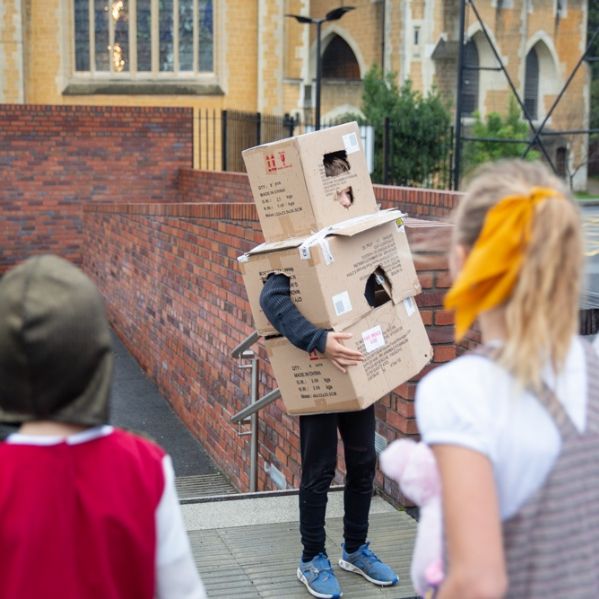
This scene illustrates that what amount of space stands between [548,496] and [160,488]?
0.67 metres

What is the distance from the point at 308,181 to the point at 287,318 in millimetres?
503

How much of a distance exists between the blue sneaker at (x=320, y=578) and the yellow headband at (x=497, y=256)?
2.18m

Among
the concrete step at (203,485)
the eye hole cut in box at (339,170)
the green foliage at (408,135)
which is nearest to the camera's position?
the eye hole cut in box at (339,170)

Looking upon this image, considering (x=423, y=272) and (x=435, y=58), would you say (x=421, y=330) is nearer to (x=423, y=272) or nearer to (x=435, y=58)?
(x=423, y=272)

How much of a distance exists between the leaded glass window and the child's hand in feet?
88.0

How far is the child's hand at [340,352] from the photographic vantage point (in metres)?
3.57

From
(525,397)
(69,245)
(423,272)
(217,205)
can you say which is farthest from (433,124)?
(525,397)

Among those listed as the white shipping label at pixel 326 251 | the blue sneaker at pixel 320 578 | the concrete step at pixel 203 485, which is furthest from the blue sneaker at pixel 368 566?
the concrete step at pixel 203 485

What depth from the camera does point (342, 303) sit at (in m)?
Result: 3.65

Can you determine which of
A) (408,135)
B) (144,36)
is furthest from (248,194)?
(144,36)

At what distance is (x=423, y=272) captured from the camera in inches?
182

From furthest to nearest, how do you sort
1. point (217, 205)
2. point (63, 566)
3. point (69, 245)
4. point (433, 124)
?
point (433, 124), point (69, 245), point (217, 205), point (63, 566)

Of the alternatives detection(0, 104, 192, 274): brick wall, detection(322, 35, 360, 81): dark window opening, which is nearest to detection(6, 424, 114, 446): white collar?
detection(0, 104, 192, 274): brick wall

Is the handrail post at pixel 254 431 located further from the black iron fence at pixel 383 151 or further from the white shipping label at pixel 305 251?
the black iron fence at pixel 383 151
